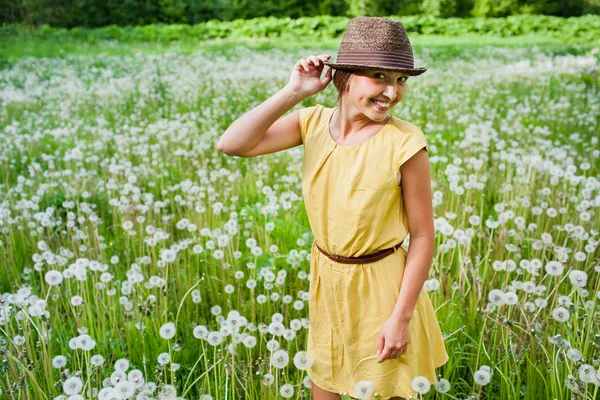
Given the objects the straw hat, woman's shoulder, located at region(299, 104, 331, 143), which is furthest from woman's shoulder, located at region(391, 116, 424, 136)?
woman's shoulder, located at region(299, 104, 331, 143)

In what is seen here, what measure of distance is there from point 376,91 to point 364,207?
369 mm

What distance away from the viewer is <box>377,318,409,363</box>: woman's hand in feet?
5.80

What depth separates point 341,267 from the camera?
1.90 m

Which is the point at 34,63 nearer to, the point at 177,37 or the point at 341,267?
the point at 177,37

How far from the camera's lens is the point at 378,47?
171 centimetres

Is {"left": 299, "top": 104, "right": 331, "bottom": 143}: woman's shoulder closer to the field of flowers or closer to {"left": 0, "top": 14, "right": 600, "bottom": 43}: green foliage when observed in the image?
the field of flowers

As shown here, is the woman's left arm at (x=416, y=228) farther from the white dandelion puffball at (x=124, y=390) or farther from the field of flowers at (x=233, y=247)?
the white dandelion puffball at (x=124, y=390)

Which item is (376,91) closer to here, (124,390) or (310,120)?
(310,120)

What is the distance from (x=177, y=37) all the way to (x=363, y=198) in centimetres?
2347

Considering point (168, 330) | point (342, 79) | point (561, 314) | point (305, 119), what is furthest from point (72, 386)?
point (561, 314)

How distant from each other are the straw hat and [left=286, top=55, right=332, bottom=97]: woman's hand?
0.11 m

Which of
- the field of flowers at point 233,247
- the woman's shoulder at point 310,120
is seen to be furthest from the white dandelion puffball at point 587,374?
the woman's shoulder at point 310,120

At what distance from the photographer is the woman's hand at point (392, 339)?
1768 millimetres

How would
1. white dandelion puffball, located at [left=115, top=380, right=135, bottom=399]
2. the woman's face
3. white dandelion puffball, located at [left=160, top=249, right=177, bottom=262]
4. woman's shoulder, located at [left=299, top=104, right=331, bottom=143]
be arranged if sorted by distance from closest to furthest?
white dandelion puffball, located at [left=115, top=380, right=135, bottom=399], the woman's face, woman's shoulder, located at [left=299, top=104, right=331, bottom=143], white dandelion puffball, located at [left=160, top=249, right=177, bottom=262]
